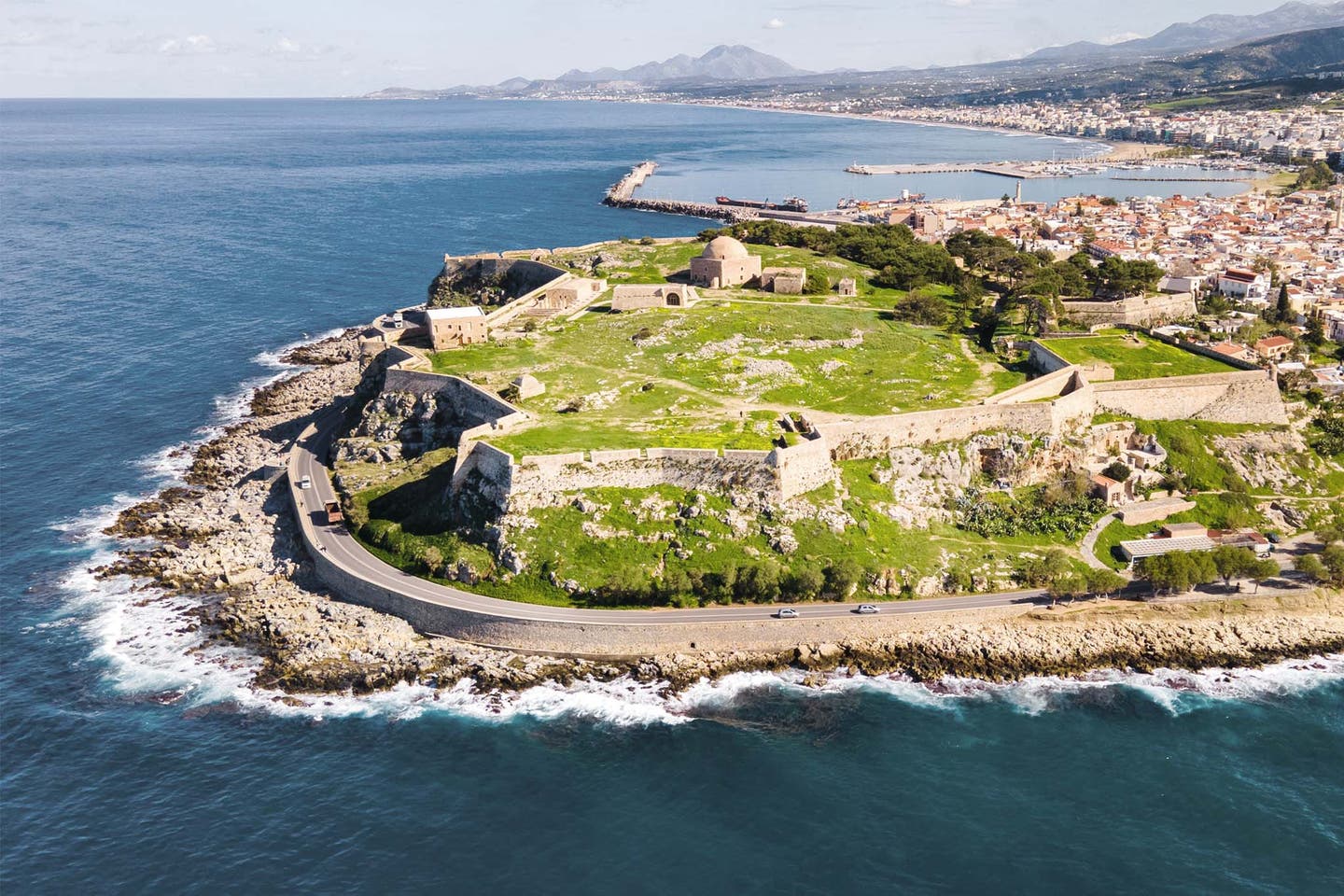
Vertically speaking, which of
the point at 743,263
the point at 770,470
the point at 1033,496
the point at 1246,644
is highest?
the point at 743,263

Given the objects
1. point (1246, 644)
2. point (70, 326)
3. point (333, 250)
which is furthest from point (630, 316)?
point (333, 250)

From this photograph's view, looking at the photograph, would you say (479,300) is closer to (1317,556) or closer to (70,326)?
(70,326)

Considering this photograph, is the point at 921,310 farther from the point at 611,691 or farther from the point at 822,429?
the point at 611,691

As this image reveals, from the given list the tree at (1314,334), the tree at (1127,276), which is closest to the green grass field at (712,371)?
the tree at (1127,276)

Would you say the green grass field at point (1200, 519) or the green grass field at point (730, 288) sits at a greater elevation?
the green grass field at point (730, 288)

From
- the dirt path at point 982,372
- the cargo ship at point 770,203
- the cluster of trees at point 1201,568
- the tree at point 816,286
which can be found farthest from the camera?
the cargo ship at point 770,203

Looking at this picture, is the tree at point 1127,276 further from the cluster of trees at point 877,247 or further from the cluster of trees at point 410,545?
the cluster of trees at point 410,545

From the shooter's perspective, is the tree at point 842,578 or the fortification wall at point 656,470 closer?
the tree at point 842,578
